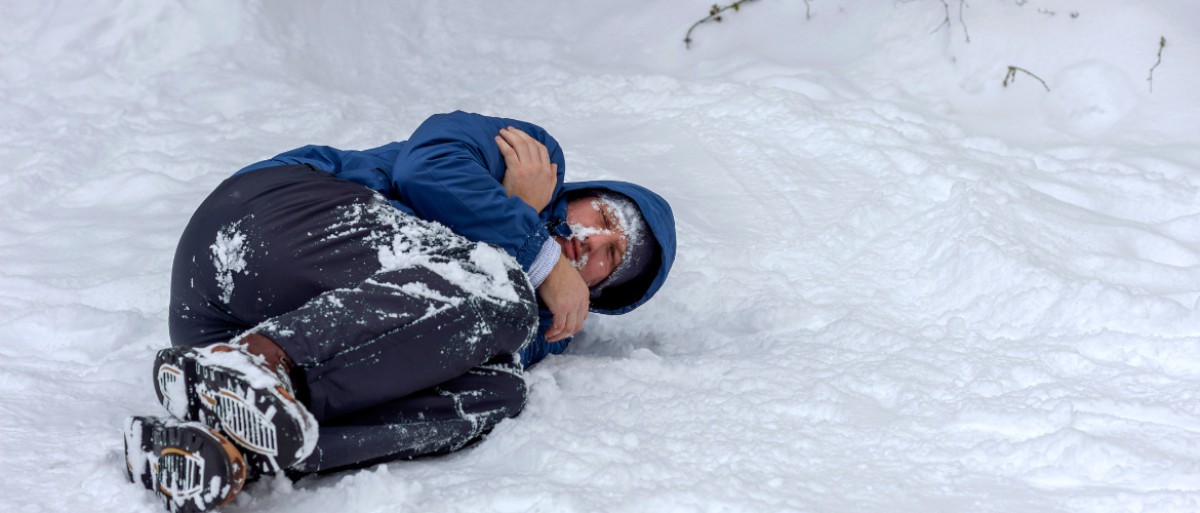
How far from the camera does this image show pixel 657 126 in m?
3.93

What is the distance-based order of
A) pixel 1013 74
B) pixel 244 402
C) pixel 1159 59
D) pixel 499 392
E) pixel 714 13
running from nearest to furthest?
pixel 244 402, pixel 499 392, pixel 1159 59, pixel 1013 74, pixel 714 13

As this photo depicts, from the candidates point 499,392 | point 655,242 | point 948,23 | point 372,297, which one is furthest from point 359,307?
point 948,23

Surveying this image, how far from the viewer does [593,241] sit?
2623 millimetres

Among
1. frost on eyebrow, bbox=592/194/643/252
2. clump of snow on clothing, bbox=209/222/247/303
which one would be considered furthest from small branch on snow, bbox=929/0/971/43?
clump of snow on clothing, bbox=209/222/247/303

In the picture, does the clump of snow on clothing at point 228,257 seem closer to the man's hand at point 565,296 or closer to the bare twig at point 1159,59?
the man's hand at point 565,296

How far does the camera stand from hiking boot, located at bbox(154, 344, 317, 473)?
1.68 metres

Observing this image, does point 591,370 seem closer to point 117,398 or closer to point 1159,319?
point 117,398

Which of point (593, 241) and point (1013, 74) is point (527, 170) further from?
point (1013, 74)

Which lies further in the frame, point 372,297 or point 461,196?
point 461,196

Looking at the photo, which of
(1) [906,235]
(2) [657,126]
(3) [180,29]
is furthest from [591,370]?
(3) [180,29]

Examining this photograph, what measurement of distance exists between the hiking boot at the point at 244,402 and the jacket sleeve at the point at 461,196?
25.1 inches

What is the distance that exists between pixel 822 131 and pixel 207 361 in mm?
2573

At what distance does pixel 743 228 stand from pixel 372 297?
63.6 inches

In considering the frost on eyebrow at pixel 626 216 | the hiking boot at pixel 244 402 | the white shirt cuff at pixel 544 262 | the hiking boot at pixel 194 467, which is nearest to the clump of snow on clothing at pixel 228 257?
the hiking boot at pixel 244 402
